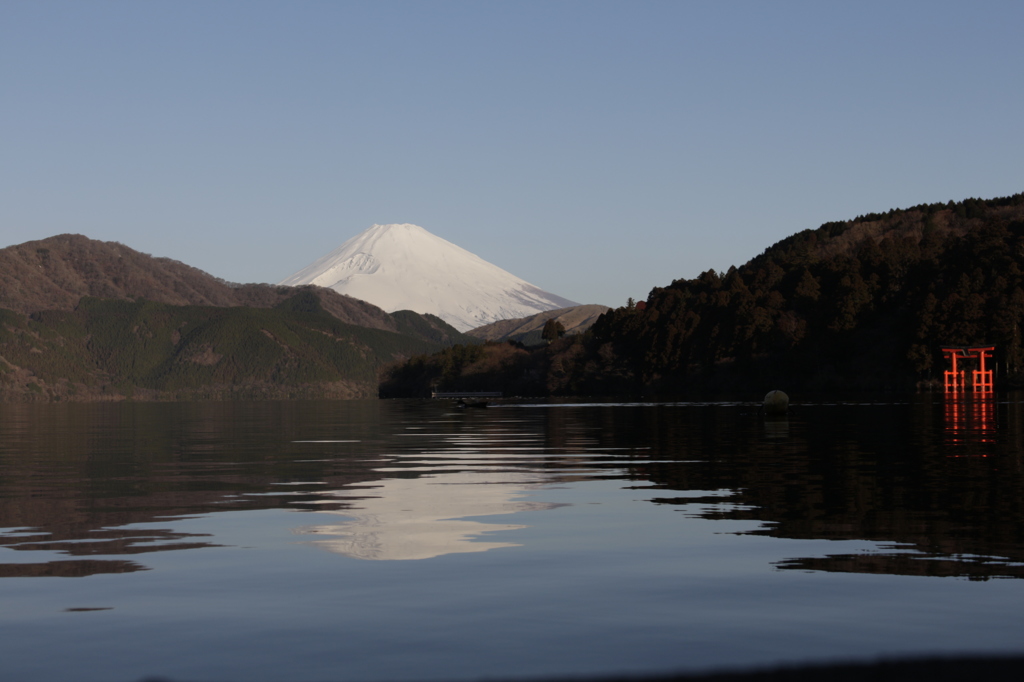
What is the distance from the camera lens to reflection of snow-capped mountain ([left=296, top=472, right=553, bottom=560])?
18764 mm

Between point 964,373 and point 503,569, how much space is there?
17986 cm

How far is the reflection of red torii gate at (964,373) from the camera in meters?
170

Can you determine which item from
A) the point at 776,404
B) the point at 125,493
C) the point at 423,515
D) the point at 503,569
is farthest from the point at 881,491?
the point at 776,404

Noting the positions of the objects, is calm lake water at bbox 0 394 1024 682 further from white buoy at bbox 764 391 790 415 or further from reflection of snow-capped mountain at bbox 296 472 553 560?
white buoy at bbox 764 391 790 415

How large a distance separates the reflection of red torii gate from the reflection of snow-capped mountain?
15356cm

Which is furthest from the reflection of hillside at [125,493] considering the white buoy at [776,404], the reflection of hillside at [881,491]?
A: the white buoy at [776,404]

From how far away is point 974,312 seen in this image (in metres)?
179

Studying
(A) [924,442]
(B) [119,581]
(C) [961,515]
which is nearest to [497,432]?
(A) [924,442]

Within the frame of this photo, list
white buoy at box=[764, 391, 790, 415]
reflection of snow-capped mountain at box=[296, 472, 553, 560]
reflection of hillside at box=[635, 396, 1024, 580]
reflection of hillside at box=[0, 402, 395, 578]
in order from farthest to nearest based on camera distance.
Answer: white buoy at box=[764, 391, 790, 415] < reflection of hillside at box=[0, 402, 395, 578] < reflection of snow-capped mountain at box=[296, 472, 553, 560] < reflection of hillside at box=[635, 396, 1024, 580]

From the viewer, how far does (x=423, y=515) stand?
77.0 feet

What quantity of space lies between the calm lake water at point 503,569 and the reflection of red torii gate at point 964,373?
145908 mm

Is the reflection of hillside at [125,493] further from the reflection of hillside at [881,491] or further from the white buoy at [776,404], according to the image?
the white buoy at [776,404]

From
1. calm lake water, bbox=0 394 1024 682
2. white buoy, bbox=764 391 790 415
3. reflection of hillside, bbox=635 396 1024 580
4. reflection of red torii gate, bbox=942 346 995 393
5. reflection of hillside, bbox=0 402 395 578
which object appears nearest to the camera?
calm lake water, bbox=0 394 1024 682

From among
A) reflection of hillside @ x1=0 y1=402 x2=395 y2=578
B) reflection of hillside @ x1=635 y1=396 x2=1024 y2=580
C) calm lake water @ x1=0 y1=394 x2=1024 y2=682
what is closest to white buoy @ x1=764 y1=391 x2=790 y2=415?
reflection of hillside @ x1=635 y1=396 x2=1024 y2=580
